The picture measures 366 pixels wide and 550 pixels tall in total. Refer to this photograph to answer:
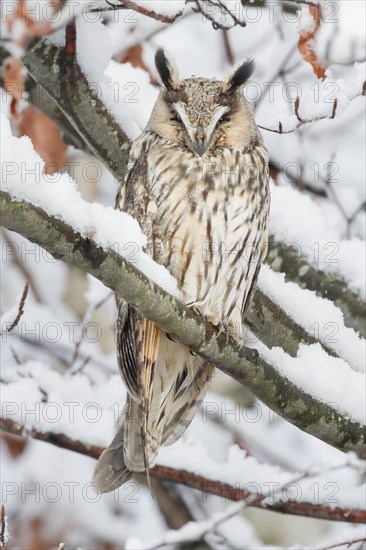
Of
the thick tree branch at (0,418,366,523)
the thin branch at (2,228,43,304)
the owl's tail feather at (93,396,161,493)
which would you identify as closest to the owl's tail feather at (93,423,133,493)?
the owl's tail feather at (93,396,161,493)

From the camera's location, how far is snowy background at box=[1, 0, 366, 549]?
3561mm

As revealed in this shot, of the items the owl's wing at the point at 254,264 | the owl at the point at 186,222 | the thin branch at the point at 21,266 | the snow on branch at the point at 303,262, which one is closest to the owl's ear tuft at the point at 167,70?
the owl at the point at 186,222

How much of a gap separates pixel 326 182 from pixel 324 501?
5.07 ft

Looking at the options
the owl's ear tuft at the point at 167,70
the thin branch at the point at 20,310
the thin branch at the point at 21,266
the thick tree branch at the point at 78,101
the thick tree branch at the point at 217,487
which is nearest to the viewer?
the thin branch at the point at 20,310

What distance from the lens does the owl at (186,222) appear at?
371 centimetres

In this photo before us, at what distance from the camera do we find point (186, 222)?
12.1 ft

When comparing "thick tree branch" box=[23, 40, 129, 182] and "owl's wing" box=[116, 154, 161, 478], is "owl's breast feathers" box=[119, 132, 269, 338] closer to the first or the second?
"owl's wing" box=[116, 154, 161, 478]

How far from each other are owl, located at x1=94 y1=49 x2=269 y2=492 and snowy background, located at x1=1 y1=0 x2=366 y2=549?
0.21 metres

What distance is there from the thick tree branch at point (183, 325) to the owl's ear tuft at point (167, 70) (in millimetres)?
981

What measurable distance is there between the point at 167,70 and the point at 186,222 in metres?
0.59

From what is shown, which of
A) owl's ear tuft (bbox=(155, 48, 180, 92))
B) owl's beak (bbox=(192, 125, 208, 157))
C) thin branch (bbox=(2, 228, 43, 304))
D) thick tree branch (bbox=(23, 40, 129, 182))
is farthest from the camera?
thin branch (bbox=(2, 228, 43, 304))

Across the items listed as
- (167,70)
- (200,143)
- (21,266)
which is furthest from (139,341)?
(21,266)

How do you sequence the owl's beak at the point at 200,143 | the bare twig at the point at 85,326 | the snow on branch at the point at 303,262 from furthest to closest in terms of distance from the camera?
the bare twig at the point at 85,326 < the snow on branch at the point at 303,262 < the owl's beak at the point at 200,143

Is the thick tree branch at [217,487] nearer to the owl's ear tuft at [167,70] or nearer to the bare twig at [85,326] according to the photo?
the bare twig at [85,326]
